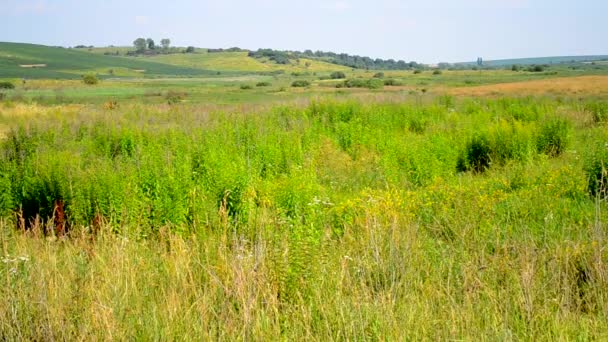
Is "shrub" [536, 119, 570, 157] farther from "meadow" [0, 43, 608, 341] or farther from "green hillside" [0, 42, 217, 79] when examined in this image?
"green hillside" [0, 42, 217, 79]

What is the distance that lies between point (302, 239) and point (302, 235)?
53 cm

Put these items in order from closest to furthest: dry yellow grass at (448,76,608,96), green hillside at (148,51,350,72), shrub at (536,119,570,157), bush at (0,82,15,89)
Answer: shrub at (536,119,570,157), dry yellow grass at (448,76,608,96), bush at (0,82,15,89), green hillside at (148,51,350,72)

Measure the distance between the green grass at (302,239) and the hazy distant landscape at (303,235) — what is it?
2cm

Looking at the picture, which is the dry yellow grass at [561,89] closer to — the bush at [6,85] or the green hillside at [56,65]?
the bush at [6,85]

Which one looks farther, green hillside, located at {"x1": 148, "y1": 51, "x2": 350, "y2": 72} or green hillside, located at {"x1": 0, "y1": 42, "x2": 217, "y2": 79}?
green hillside, located at {"x1": 148, "y1": 51, "x2": 350, "y2": 72}

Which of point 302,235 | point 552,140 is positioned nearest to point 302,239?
point 302,235

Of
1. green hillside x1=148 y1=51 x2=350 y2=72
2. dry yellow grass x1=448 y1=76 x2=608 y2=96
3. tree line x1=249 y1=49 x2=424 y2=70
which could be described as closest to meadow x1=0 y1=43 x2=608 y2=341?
dry yellow grass x1=448 y1=76 x2=608 y2=96

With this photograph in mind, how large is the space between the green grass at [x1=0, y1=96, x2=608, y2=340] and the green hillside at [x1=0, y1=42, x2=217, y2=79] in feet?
143

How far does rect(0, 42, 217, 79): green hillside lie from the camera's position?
5166 cm

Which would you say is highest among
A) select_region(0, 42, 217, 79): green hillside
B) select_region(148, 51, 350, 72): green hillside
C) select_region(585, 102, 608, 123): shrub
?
select_region(148, 51, 350, 72): green hillside

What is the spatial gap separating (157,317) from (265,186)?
168 inches

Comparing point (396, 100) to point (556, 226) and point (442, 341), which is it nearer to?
A: point (556, 226)

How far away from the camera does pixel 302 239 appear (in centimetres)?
471

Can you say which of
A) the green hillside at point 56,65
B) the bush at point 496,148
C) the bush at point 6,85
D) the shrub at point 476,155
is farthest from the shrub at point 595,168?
the green hillside at point 56,65
